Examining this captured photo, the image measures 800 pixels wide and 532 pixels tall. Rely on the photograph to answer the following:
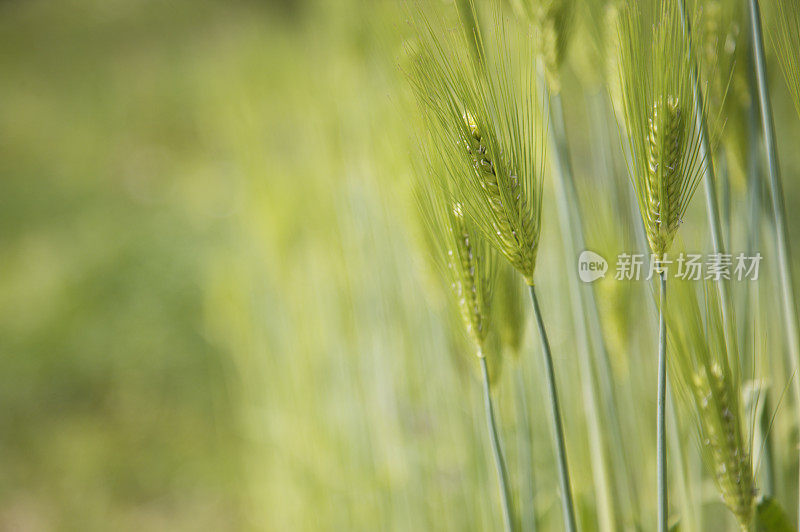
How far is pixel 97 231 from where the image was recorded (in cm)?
157

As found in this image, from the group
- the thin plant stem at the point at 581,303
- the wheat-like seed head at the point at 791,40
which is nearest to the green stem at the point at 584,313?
the thin plant stem at the point at 581,303

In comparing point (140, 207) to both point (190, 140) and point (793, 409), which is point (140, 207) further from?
point (793, 409)

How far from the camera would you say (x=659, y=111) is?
0.73 feet

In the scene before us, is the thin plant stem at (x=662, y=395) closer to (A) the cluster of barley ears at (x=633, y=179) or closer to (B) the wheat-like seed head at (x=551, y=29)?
(A) the cluster of barley ears at (x=633, y=179)

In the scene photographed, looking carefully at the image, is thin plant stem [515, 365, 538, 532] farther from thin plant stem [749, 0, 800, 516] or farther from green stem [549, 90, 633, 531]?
thin plant stem [749, 0, 800, 516]

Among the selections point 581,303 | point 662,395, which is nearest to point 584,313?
point 581,303

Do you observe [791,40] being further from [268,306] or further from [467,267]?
[268,306]

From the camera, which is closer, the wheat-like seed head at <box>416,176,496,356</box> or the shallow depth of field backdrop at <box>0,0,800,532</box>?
the wheat-like seed head at <box>416,176,496,356</box>

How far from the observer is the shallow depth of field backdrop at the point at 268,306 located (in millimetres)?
460

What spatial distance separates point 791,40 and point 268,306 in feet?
2.37

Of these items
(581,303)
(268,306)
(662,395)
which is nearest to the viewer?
(662,395)

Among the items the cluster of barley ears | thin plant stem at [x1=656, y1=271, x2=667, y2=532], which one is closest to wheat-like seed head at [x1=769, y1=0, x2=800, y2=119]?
the cluster of barley ears

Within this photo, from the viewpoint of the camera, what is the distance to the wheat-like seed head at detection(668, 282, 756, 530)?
0.76 feet

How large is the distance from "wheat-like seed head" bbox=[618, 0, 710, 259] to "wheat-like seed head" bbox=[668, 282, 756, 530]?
0.03 m
